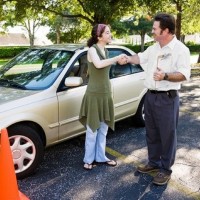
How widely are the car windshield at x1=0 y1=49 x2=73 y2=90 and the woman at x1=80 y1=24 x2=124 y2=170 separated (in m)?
0.59

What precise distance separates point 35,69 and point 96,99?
3.80ft

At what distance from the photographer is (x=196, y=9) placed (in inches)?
704

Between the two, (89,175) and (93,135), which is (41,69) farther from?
(89,175)

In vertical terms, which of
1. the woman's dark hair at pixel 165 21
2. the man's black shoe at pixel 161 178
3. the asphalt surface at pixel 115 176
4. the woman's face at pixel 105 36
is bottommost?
the asphalt surface at pixel 115 176

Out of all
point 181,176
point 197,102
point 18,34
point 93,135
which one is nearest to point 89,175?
point 93,135

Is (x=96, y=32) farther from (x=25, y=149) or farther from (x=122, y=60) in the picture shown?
(x=25, y=149)

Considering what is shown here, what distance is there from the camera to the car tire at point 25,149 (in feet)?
12.4

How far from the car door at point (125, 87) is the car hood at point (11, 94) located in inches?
57.8

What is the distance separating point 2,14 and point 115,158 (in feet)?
32.2

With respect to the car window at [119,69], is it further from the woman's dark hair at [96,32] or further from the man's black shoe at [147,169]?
the man's black shoe at [147,169]

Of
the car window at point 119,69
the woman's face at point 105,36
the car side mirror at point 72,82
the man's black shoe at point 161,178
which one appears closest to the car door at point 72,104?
the car side mirror at point 72,82

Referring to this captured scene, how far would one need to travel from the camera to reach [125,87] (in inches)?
206

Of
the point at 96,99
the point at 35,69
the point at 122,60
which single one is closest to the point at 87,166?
the point at 96,99

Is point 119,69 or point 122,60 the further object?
point 119,69
